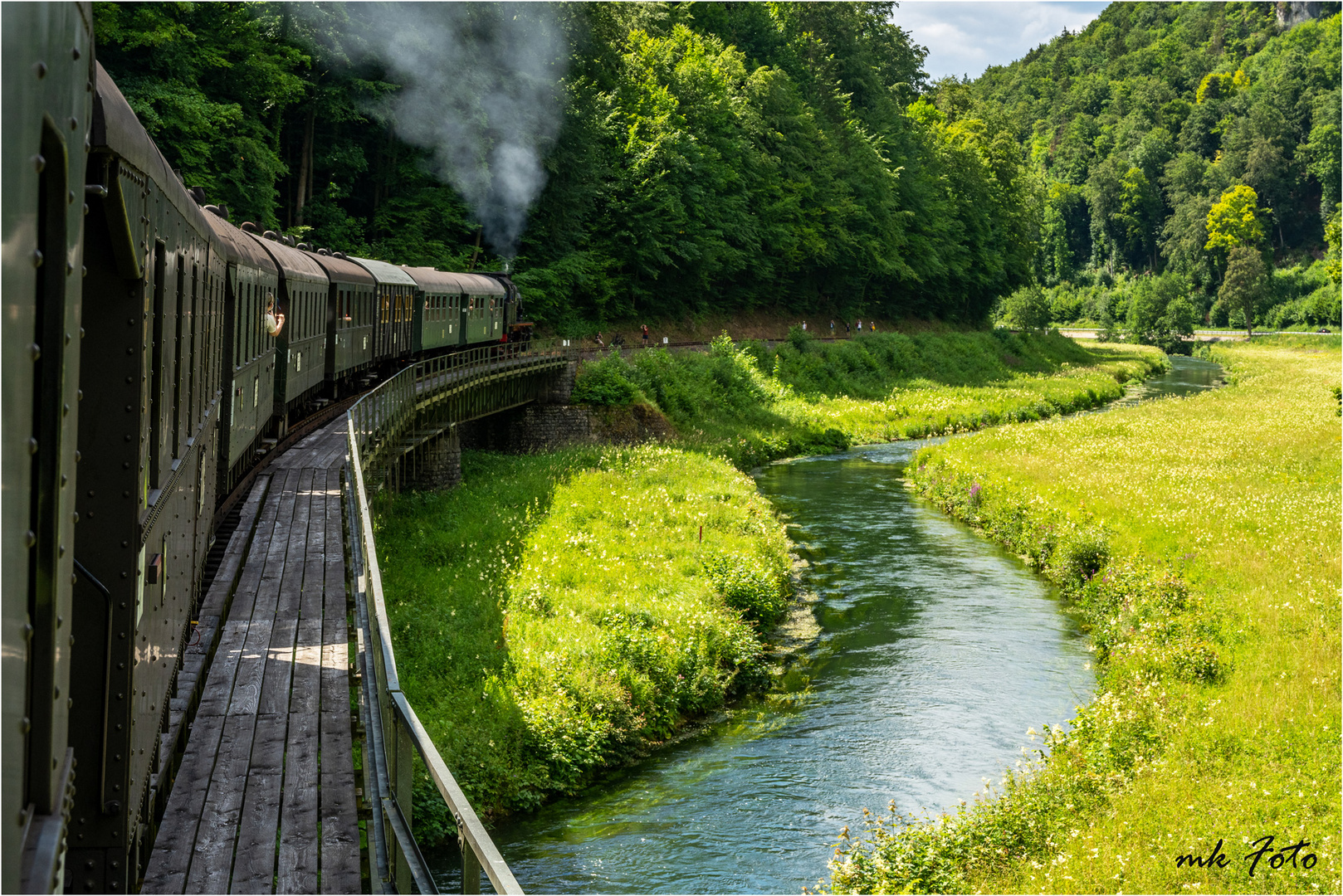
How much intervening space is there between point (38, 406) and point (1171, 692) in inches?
662

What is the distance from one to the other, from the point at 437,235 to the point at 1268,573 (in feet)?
119

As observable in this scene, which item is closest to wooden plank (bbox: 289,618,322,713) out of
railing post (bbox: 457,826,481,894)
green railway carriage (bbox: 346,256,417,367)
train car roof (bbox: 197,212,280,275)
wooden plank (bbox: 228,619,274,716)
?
wooden plank (bbox: 228,619,274,716)

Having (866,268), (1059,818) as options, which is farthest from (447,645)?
(866,268)

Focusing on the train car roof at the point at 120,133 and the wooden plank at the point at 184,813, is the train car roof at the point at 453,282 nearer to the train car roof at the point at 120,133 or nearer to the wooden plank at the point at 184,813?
the wooden plank at the point at 184,813

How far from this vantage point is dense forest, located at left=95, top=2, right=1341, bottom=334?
123ft

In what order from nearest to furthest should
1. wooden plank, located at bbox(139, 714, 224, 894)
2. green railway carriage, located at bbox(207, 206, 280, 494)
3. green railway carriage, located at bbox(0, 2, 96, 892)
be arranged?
green railway carriage, located at bbox(0, 2, 96, 892) → wooden plank, located at bbox(139, 714, 224, 894) → green railway carriage, located at bbox(207, 206, 280, 494)

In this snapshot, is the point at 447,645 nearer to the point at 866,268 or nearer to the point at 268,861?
the point at 268,861

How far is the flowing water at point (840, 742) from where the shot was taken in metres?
13.2

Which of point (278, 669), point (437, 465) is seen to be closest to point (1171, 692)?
point (278, 669)

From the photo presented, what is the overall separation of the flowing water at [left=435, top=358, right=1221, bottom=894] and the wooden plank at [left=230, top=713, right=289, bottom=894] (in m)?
5.48

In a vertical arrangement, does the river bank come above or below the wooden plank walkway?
below

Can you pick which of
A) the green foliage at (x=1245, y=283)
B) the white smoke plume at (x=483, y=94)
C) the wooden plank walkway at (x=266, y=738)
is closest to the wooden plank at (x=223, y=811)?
the wooden plank walkway at (x=266, y=738)

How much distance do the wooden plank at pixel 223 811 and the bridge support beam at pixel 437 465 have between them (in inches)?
823
